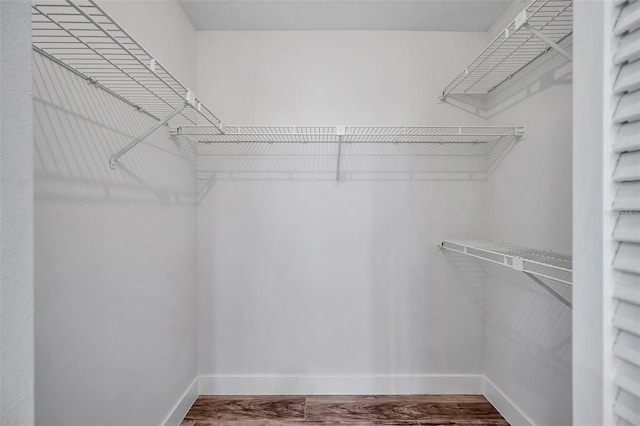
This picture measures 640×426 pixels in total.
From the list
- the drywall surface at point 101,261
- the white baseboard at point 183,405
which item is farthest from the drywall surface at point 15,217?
the white baseboard at point 183,405

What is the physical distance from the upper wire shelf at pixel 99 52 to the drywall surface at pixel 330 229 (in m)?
0.59

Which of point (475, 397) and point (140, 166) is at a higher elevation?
point (140, 166)

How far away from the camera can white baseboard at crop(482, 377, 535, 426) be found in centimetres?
156

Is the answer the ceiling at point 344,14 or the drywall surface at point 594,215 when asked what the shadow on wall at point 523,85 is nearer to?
the ceiling at point 344,14

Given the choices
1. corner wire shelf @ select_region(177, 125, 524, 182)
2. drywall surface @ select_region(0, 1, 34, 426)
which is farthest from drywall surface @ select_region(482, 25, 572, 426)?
drywall surface @ select_region(0, 1, 34, 426)

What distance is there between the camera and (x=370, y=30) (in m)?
1.92

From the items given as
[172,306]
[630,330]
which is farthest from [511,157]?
[172,306]

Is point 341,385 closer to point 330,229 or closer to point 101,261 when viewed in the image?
point 330,229

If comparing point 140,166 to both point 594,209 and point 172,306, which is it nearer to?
point 172,306

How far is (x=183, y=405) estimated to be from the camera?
1701 millimetres

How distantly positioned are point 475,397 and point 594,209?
1.69 meters

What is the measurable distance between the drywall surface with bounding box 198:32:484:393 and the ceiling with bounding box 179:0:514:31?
0.06 metres

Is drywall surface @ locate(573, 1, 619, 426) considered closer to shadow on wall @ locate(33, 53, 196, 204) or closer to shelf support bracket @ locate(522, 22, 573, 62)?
shelf support bracket @ locate(522, 22, 573, 62)

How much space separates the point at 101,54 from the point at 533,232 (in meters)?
1.78
